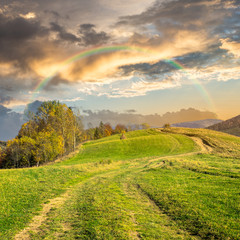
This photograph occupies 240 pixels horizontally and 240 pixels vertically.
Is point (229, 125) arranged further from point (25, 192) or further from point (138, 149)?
point (25, 192)

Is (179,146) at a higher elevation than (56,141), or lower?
lower

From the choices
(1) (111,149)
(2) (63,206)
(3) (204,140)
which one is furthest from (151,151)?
(2) (63,206)

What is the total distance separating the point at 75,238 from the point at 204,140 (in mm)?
78072

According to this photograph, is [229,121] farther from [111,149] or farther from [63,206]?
[63,206]

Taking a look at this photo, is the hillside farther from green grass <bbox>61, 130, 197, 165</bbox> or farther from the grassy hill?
the grassy hill

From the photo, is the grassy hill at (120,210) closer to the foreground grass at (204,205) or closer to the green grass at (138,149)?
the foreground grass at (204,205)

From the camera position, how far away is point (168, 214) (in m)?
14.1

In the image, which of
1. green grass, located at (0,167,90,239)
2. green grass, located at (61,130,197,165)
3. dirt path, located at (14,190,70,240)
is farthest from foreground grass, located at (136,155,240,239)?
green grass, located at (61,130,197,165)

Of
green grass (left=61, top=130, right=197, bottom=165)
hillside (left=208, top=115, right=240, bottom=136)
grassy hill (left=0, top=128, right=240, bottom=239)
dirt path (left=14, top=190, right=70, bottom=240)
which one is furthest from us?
hillside (left=208, top=115, right=240, bottom=136)

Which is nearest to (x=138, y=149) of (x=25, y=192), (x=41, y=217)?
(x=25, y=192)

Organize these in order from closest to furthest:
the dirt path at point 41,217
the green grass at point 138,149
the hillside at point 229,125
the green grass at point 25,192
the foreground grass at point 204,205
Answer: the foreground grass at point 204,205 < the dirt path at point 41,217 < the green grass at point 25,192 < the green grass at point 138,149 < the hillside at point 229,125

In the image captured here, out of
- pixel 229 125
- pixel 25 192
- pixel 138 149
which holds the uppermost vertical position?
pixel 229 125

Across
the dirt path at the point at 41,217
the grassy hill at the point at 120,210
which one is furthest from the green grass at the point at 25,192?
the dirt path at the point at 41,217

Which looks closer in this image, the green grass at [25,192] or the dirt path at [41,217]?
the dirt path at [41,217]
